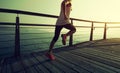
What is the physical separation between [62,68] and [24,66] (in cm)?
85

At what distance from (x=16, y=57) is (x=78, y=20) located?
3.65 meters

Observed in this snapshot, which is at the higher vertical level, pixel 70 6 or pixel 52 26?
pixel 70 6

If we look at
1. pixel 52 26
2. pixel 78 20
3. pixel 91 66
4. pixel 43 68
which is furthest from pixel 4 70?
pixel 78 20

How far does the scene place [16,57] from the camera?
4898mm

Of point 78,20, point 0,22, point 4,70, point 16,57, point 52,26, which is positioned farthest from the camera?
point 78,20

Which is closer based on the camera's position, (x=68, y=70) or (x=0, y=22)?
(x=68, y=70)

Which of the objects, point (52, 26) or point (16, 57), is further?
point (52, 26)

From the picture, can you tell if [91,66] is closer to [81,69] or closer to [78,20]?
[81,69]

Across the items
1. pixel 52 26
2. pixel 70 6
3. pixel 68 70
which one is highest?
pixel 70 6

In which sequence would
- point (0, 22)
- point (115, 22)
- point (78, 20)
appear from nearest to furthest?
point (0, 22)
point (78, 20)
point (115, 22)

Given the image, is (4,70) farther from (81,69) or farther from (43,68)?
(81,69)

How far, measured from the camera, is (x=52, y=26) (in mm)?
6172

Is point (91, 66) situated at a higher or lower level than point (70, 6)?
lower

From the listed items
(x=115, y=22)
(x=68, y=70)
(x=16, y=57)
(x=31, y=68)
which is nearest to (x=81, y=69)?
(x=68, y=70)
